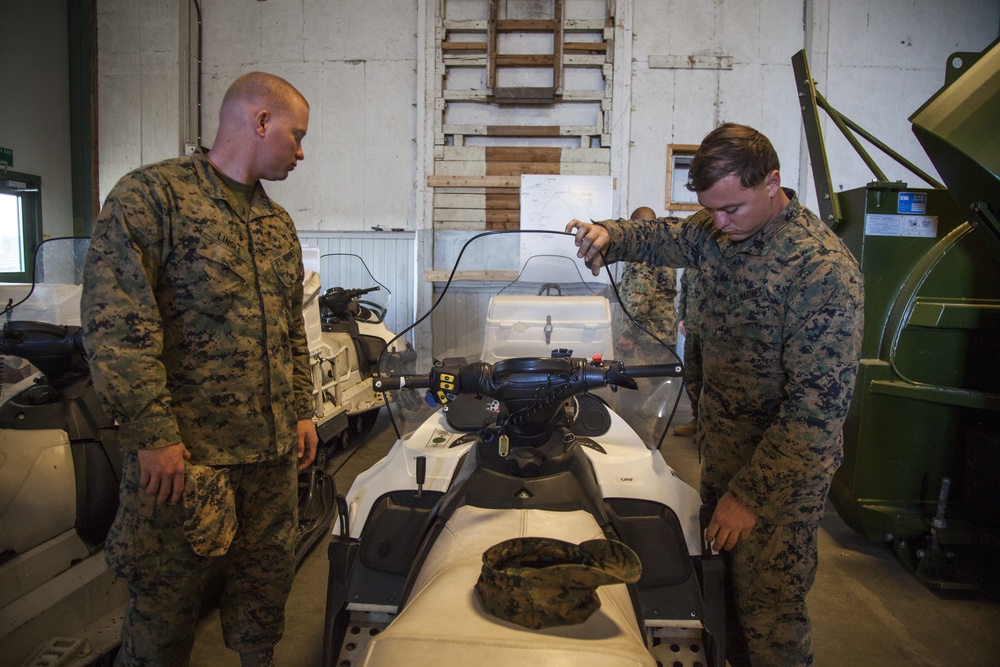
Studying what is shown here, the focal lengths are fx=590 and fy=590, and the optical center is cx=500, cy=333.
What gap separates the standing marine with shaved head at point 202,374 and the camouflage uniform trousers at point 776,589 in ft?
4.39

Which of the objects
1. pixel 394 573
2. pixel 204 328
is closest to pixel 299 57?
pixel 204 328

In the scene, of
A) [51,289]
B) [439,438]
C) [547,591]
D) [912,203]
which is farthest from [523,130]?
[547,591]

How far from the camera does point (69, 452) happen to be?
6.53 feet

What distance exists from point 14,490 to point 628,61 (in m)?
6.16

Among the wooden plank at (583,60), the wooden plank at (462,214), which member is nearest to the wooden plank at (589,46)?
the wooden plank at (583,60)

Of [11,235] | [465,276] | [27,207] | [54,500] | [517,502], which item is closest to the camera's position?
[517,502]

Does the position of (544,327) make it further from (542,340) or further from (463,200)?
(463,200)

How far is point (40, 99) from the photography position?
6152 mm

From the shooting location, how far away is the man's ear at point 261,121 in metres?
1.63

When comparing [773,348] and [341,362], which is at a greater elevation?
[773,348]

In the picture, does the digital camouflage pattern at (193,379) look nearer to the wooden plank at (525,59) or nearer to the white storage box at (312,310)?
the white storage box at (312,310)

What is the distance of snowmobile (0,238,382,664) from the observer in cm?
179

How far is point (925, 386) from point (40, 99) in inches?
316

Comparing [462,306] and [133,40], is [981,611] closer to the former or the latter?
[462,306]
